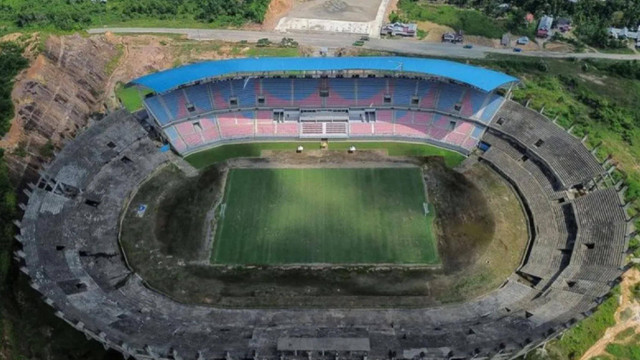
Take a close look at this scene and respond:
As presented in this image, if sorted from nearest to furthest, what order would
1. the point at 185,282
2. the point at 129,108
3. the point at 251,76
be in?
the point at 185,282 < the point at 251,76 < the point at 129,108

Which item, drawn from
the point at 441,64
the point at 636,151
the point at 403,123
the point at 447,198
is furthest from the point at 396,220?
the point at 636,151

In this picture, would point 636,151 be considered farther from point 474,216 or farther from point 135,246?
point 135,246

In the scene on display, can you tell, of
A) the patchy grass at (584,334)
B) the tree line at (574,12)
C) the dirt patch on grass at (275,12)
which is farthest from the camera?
the dirt patch on grass at (275,12)

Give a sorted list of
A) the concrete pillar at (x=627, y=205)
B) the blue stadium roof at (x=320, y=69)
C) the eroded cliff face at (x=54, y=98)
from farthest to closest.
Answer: the blue stadium roof at (x=320, y=69) → the eroded cliff face at (x=54, y=98) → the concrete pillar at (x=627, y=205)

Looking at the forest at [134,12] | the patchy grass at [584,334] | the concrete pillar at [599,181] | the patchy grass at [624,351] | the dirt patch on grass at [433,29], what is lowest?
the patchy grass at [624,351]

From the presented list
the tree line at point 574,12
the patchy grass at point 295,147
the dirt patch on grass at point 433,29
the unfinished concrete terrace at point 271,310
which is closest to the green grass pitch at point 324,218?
the patchy grass at point 295,147

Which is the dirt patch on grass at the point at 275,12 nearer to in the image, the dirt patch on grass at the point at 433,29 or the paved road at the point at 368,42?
the paved road at the point at 368,42
